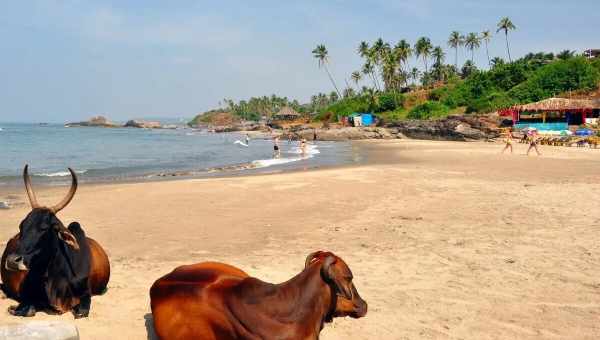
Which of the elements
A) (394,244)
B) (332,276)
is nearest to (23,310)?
(332,276)

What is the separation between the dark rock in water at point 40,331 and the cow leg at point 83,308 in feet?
3.07

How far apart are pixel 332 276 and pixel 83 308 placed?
327 centimetres

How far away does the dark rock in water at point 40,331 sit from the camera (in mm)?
4496

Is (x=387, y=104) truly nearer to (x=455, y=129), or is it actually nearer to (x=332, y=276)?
(x=455, y=129)

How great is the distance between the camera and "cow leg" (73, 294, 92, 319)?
5727 millimetres

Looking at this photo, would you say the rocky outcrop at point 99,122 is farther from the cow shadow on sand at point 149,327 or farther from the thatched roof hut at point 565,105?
the cow shadow on sand at point 149,327

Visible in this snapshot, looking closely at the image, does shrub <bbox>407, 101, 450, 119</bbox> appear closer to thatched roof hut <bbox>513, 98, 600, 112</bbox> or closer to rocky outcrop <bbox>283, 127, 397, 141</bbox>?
rocky outcrop <bbox>283, 127, 397, 141</bbox>

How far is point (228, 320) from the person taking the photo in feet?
13.7

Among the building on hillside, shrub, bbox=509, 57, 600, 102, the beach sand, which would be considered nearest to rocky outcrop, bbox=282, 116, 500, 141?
shrub, bbox=509, 57, 600, 102

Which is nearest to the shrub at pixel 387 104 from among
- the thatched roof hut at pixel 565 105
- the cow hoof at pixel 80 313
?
the thatched roof hut at pixel 565 105

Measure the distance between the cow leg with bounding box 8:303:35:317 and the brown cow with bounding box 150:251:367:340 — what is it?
6.81 feet

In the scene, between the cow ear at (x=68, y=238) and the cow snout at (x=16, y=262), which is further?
the cow ear at (x=68, y=238)

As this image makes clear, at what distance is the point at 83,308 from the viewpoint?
227 inches

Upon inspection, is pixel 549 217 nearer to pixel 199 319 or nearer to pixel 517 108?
pixel 199 319
